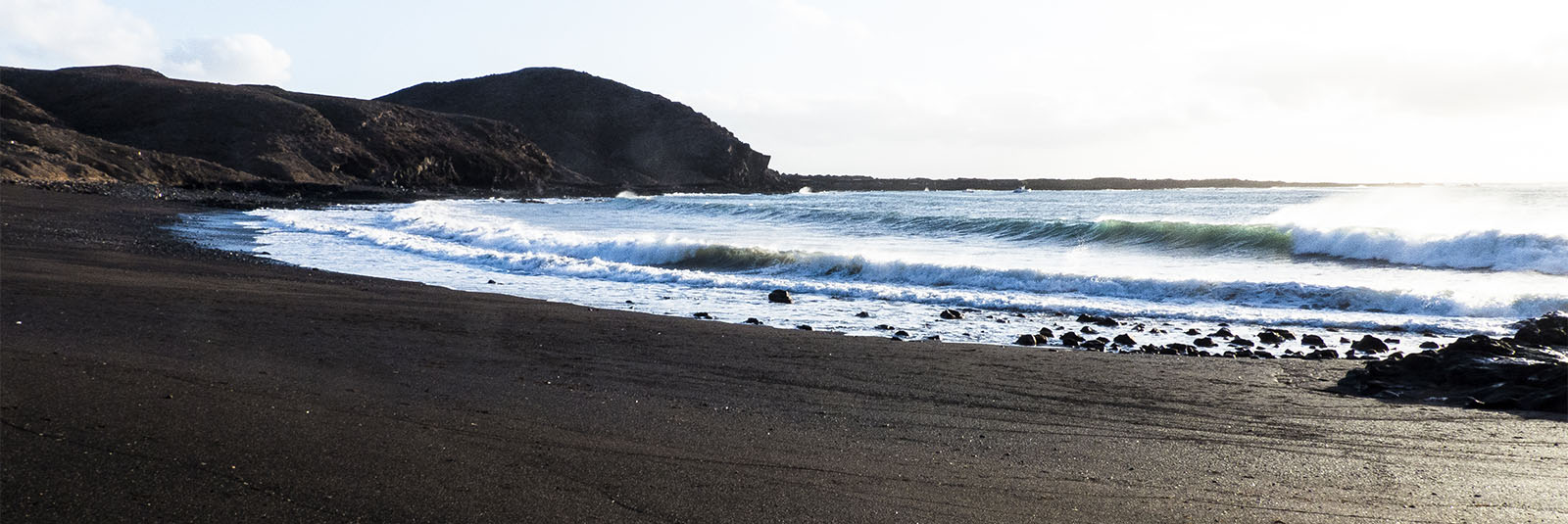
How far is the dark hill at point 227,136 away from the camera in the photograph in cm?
Result: 4706

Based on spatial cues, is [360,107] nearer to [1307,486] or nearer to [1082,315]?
[1082,315]

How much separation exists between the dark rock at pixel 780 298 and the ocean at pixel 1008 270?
23 centimetres

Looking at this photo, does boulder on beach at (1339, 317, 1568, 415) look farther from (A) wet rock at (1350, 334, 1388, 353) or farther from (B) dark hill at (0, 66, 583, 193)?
(B) dark hill at (0, 66, 583, 193)

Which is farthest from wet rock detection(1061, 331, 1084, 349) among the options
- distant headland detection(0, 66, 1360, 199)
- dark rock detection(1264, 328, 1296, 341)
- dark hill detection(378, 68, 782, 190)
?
dark hill detection(378, 68, 782, 190)

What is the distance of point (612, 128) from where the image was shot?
404 ft

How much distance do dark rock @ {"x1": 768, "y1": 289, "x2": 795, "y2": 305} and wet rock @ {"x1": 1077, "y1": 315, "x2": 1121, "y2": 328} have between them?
13.0ft

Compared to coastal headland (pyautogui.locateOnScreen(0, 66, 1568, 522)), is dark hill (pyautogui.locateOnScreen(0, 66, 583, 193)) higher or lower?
higher

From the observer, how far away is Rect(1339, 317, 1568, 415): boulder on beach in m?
6.83

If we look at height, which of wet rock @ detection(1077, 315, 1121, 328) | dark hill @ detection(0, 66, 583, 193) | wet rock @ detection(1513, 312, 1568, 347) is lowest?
wet rock @ detection(1077, 315, 1121, 328)

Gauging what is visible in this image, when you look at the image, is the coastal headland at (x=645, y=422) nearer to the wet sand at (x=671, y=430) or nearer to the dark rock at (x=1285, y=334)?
the wet sand at (x=671, y=430)

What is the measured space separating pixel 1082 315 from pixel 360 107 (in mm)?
78558

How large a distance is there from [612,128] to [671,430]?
397 feet

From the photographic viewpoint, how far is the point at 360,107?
79688mm

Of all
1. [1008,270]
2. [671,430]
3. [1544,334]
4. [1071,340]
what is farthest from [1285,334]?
[671,430]
